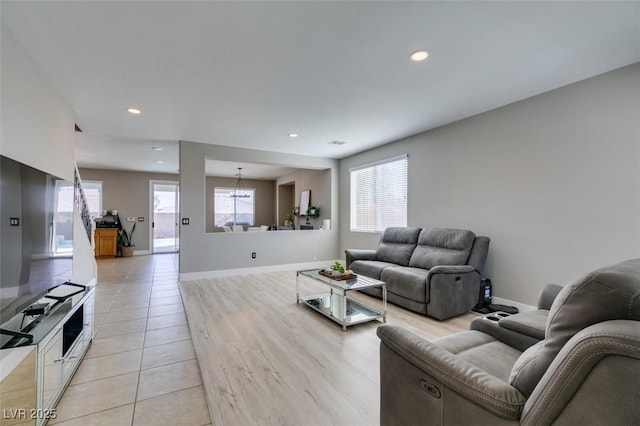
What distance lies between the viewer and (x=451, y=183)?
4.14 metres

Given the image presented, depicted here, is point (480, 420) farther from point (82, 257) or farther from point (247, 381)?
point (82, 257)

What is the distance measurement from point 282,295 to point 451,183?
3012 millimetres

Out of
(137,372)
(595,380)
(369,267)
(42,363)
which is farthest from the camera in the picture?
(369,267)

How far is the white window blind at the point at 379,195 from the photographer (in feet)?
16.5

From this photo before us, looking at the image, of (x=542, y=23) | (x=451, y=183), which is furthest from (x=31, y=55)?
(x=451, y=183)

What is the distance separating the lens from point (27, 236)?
1.83m

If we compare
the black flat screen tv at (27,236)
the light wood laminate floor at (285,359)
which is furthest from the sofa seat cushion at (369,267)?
the black flat screen tv at (27,236)

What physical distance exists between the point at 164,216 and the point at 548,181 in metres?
9.49

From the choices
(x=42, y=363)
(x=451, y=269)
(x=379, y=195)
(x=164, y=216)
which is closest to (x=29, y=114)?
(x=42, y=363)

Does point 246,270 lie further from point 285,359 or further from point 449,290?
point 449,290

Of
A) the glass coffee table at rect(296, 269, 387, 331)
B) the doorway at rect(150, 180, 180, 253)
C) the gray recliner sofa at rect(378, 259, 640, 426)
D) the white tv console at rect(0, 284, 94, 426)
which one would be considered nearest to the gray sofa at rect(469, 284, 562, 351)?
the gray recliner sofa at rect(378, 259, 640, 426)

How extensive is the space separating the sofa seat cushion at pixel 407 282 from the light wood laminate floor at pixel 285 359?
0.24 metres

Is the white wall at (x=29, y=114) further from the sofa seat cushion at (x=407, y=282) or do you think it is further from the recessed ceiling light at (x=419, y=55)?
the sofa seat cushion at (x=407, y=282)

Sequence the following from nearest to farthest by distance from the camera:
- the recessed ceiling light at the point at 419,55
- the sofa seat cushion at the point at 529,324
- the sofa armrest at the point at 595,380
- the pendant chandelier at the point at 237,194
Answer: the sofa armrest at the point at 595,380
the sofa seat cushion at the point at 529,324
the recessed ceiling light at the point at 419,55
the pendant chandelier at the point at 237,194
